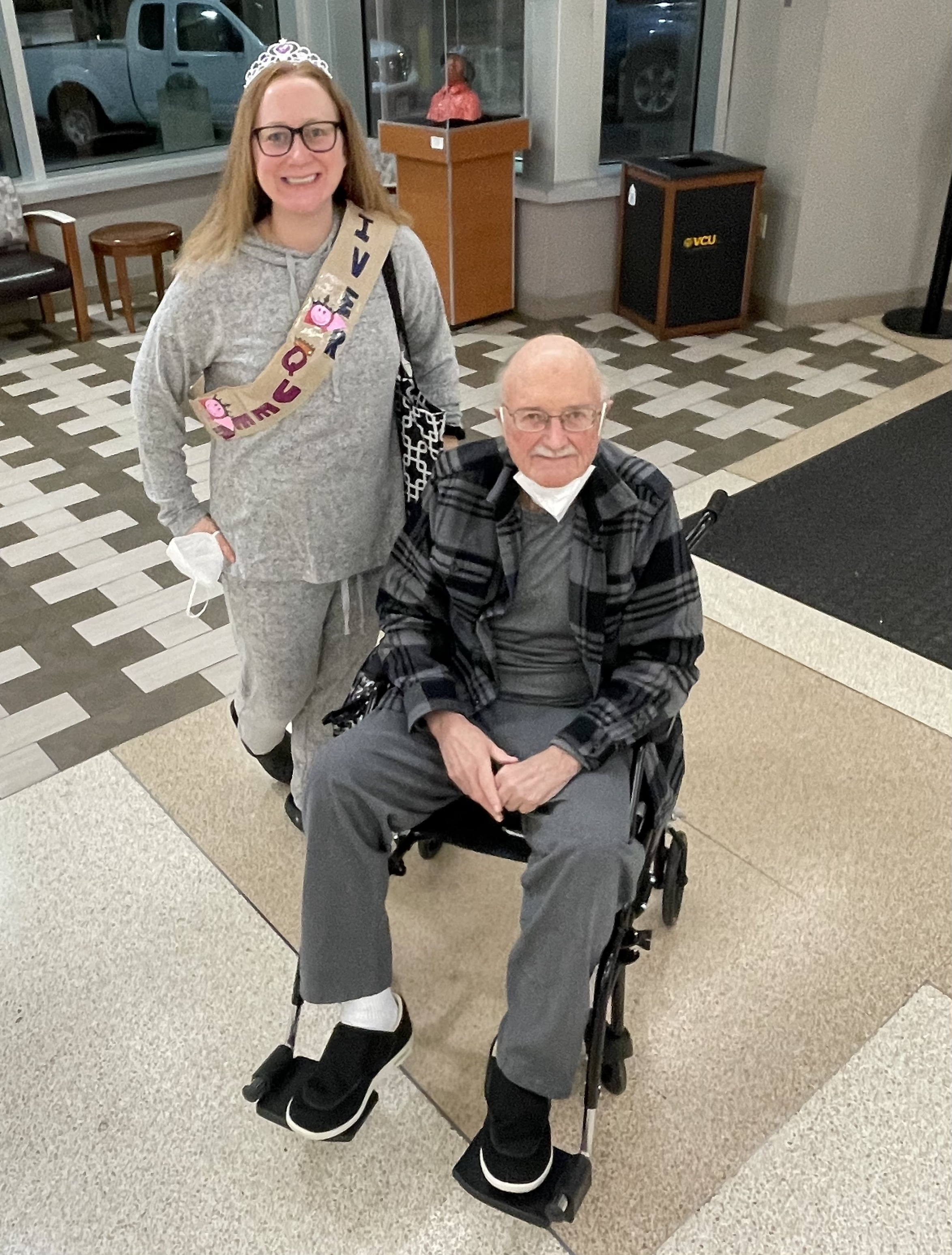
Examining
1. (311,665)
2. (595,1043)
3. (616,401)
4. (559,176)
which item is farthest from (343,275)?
(559,176)

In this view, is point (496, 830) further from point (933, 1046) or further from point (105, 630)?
point (105, 630)

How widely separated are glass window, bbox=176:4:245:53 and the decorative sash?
5.47 metres

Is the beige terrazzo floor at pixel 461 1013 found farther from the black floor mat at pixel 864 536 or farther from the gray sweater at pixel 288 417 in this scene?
the gray sweater at pixel 288 417

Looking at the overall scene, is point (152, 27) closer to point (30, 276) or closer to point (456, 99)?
point (30, 276)

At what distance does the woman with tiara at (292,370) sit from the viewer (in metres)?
1.61

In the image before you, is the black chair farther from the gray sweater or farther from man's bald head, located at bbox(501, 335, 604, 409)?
man's bald head, located at bbox(501, 335, 604, 409)

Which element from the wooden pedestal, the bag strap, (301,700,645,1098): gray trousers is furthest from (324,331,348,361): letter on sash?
the wooden pedestal

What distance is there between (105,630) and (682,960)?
187cm

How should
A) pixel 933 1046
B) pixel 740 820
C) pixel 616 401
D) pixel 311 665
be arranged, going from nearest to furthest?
pixel 933 1046 → pixel 311 665 → pixel 740 820 → pixel 616 401

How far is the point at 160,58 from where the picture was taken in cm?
621

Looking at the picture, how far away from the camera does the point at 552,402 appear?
1.55 m

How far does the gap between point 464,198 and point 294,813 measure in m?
3.59

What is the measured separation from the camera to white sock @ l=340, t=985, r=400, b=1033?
1638 mm

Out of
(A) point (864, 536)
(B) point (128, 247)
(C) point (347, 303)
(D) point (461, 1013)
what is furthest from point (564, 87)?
(D) point (461, 1013)
